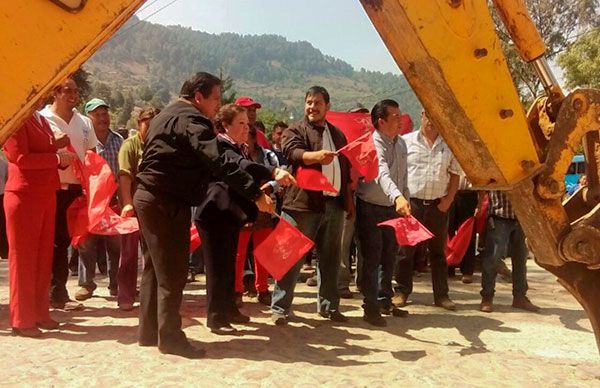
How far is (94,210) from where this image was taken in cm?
513

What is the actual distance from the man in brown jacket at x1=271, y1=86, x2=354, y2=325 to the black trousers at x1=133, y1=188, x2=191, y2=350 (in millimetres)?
1325

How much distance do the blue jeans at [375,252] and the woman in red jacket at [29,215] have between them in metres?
2.89

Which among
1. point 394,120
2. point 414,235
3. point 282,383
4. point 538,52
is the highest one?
point 394,120

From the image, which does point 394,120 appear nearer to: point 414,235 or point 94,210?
point 414,235

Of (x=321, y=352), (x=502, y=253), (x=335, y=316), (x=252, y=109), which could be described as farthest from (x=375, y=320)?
(x=252, y=109)

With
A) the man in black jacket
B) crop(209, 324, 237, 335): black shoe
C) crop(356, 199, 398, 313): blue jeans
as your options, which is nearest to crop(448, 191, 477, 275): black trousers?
crop(356, 199, 398, 313): blue jeans

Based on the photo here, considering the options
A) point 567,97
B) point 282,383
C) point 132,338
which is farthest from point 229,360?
point 567,97

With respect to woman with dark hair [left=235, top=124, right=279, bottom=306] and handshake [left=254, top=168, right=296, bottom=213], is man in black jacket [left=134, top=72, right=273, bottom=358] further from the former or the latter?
woman with dark hair [left=235, top=124, right=279, bottom=306]

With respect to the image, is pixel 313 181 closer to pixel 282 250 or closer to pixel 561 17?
pixel 282 250

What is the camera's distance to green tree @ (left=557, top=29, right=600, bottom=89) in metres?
26.0

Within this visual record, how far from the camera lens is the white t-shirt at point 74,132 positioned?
5387 mm

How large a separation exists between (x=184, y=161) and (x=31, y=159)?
137 cm

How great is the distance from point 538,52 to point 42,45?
209 centimetres

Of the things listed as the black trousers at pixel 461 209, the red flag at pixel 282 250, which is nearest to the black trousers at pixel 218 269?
the red flag at pixel 282 250
